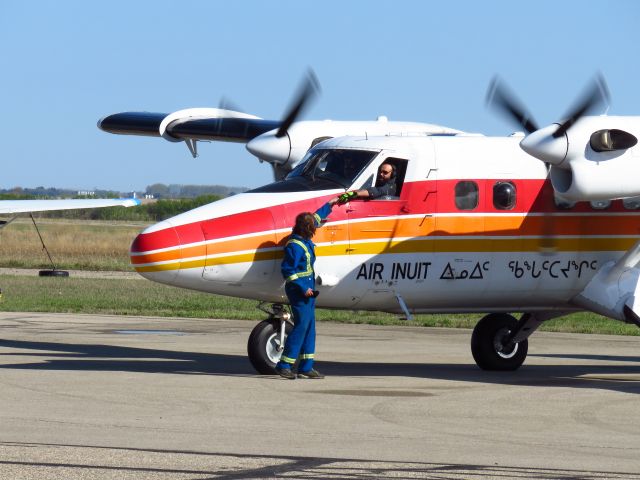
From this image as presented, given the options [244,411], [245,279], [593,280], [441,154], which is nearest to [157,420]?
[244,411]

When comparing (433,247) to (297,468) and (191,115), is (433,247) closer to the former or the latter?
(297,468)

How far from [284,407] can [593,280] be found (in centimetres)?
546

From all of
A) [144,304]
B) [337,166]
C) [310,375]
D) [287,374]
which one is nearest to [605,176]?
[337,166]

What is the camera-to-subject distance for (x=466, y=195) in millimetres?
15859

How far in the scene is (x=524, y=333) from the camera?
17.4 meters

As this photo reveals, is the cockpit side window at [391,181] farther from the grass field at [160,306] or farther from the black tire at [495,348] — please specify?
the grass field at [160,306]

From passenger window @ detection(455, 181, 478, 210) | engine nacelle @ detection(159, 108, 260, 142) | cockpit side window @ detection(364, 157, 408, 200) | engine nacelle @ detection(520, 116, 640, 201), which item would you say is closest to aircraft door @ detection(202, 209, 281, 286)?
cockpit side window @ detection(364, 157, 408, 200)

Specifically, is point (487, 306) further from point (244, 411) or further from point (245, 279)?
point (244, 411)

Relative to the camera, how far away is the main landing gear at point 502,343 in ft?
57.1

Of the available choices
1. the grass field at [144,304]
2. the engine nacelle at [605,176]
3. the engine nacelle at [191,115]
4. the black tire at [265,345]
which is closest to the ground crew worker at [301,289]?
the black tire at [265,345]

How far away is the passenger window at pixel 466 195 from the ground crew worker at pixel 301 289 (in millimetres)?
1655

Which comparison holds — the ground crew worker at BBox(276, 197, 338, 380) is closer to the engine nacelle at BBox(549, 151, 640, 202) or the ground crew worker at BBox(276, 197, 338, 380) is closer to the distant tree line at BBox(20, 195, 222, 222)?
the engine nacelle at BBox(549, 151, 640, 202)

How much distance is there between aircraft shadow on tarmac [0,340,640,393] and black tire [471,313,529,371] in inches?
7.6

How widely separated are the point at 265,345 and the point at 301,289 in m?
1.08
